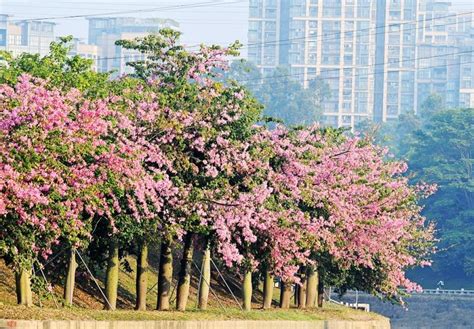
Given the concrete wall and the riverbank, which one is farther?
the riverbank

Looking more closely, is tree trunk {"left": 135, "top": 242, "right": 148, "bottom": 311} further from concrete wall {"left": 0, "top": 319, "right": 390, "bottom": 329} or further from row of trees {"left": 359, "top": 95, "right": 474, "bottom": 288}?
row of trees {"left": 359, "top": 95, "right": 474, "bottom": 288}

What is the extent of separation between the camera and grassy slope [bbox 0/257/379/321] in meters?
40.9

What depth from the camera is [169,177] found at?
48.6m

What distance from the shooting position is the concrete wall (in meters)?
37.5

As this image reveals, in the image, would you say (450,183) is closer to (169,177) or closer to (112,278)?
(112,278)

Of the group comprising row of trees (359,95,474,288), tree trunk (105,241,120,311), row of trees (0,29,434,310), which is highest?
row of trees (0,29,434,310)

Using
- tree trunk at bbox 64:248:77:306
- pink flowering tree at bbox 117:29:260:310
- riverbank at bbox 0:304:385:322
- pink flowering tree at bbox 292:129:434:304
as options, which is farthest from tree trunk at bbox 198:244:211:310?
tree trunk at bbox 64:248:77:306

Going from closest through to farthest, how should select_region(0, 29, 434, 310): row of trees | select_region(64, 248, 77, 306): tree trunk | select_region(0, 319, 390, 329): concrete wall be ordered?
select_region(0, 319, 390, 329): concrete wall
select_region(0, 29, 434, 310): row of trees
select_region(64, 248, 77, 306): tree trunk

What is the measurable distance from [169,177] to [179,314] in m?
3.46

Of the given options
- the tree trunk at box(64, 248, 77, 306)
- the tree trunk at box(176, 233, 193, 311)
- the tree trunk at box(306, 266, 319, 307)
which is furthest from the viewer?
the tree trunk at box(306, 266, 319, 307)

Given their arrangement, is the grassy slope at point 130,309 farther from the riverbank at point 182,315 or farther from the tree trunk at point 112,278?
the tree trunk at point 112,278

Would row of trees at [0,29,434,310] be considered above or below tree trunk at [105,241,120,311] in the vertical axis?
above

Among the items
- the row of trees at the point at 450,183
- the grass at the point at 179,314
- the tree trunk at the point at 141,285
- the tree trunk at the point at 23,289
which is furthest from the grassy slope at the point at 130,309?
the row of trees at the point at 450,183

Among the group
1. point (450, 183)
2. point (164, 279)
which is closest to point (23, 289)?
point (164, 279)
